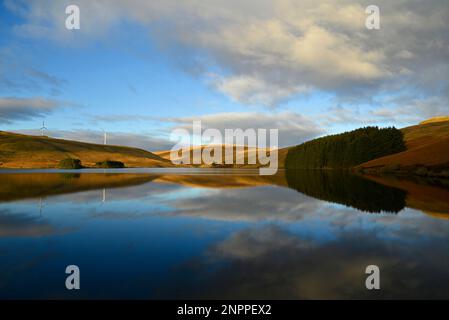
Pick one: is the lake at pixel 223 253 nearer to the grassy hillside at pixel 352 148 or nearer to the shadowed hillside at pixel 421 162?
the shadowed hillside at pixel 421 162

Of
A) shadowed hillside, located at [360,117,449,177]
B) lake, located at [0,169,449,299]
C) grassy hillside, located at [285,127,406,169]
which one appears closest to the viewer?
lake, located at [0,169,449,299]

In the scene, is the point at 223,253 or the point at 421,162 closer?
the point at 223,253

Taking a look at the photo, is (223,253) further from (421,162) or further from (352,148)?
(352,148)

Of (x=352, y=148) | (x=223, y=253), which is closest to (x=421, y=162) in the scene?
(x=352, y=148)

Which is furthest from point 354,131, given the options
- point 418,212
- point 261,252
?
→ point 261,252

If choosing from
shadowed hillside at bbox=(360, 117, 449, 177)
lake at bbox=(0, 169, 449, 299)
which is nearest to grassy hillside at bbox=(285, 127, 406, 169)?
shadowed hillside at bbox=(360, 117, 449, 177)

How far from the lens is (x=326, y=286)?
8141 mm

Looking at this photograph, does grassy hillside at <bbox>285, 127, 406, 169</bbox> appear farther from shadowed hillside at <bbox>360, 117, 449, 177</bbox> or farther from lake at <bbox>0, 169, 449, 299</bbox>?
lake at <bbox>0, 169, 449, 299</bbox>

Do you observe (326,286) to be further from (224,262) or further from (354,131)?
(354,131)

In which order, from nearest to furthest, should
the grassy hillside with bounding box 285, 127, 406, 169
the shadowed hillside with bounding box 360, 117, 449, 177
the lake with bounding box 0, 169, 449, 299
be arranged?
the lake with bounding box 0, 169, 449, 299 → the shadowed hillside with bounding box 360, 117, 449, 177 → the grassy hillside with bounding box 285, 127, 406, 169

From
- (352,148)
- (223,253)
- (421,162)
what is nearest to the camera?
(223,253)

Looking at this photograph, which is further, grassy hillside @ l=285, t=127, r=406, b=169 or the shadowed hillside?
grassy hillside @ l=285, t=127, r=406, b=169

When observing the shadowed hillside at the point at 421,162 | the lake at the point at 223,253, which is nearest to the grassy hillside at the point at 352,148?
the shadowed hillside at the point at 421,162
